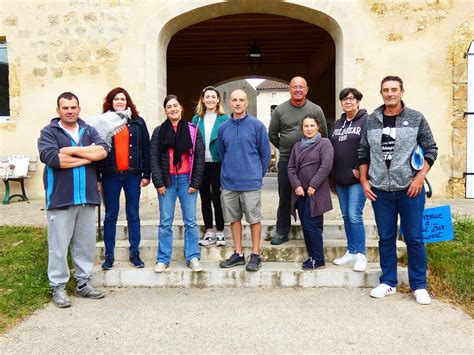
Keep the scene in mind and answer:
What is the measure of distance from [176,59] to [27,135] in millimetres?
6216

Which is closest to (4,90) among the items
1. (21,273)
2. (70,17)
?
(70,17)

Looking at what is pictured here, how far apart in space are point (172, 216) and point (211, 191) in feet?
1.81

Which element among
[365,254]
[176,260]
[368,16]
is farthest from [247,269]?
[368,16]

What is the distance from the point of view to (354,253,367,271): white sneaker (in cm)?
384

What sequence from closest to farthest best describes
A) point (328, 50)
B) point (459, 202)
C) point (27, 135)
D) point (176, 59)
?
point (459, 202) < point (27, 135) < point (328, 50) < point (176, 59)

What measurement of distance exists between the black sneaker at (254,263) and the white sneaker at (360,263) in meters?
0.81

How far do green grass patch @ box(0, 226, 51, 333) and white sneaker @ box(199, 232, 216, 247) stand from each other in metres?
1.38

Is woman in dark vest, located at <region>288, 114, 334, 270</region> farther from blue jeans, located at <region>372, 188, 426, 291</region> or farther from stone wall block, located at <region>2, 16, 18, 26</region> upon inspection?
stone wall block, located at <region>2, 16, 18, 26</region>

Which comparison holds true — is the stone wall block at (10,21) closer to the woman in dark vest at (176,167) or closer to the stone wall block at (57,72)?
the stone wall block at (57,72)

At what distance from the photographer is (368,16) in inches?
258

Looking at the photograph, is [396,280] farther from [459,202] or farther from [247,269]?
[459,202]

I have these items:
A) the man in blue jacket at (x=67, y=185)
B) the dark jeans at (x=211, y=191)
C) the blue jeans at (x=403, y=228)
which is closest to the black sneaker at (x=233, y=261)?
the dark jeans at (x=211, y=191)

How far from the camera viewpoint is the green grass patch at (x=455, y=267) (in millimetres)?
3527

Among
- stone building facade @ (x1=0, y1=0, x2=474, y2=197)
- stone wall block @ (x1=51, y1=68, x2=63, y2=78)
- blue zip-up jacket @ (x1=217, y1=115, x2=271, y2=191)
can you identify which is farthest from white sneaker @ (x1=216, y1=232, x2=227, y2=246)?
stone wall block @ (x1=51, y1=68, x2=63, y2=78)
